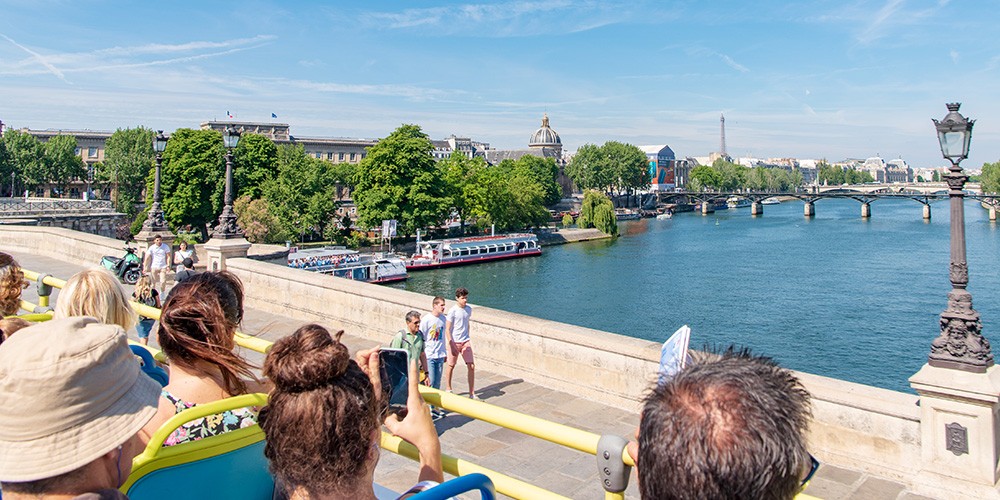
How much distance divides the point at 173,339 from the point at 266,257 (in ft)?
67.8

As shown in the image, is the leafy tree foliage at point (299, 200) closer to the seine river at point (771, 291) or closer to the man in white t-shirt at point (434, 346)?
the seine river at point (771, 291)

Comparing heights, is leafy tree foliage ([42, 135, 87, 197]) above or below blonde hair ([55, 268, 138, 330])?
above

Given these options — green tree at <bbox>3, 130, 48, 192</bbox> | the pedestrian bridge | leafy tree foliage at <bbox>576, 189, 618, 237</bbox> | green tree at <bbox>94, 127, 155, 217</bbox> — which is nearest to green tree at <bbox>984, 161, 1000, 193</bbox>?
leafy tree foliage at <bbox>576, 189, 618, 237</bbox>

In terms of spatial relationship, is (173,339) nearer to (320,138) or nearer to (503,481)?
(503,481)

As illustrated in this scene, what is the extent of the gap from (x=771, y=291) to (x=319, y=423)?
135ft

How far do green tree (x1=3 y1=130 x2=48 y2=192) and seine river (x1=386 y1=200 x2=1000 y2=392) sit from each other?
144 ft

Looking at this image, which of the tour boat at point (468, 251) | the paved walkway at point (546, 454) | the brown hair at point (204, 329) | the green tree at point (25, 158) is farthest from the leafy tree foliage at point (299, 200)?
the brown hair at point (204, 329)

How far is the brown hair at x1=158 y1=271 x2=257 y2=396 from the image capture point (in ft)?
9.27

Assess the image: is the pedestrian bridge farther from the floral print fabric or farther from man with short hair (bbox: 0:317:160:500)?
man with short hair (bbox: 0:317:160:500)

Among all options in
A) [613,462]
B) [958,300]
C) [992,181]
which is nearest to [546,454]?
[958,300]

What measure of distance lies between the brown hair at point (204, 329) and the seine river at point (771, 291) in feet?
53.6

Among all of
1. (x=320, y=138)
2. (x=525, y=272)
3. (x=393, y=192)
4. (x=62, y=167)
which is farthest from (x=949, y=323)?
(x=320, y=138)

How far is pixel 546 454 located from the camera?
6297 millimetres

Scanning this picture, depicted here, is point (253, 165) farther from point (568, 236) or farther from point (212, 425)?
point (212, 425)
